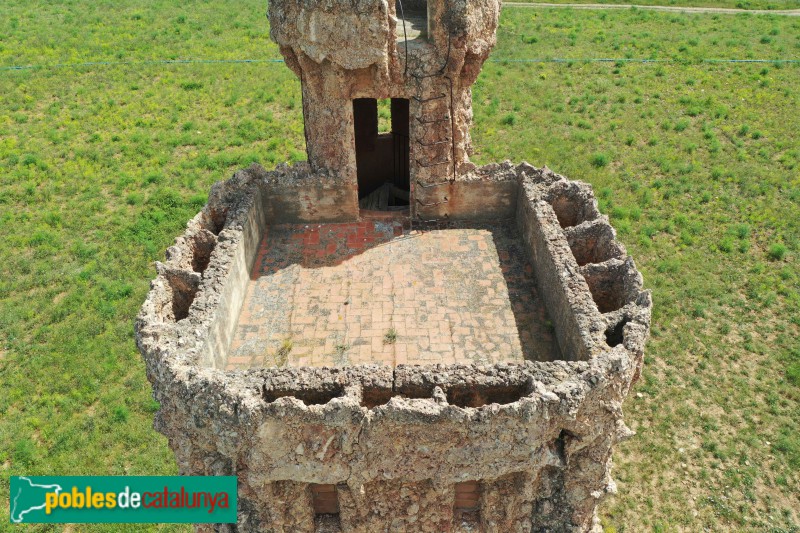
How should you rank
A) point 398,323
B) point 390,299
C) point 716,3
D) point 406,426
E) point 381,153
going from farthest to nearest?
point 716,3 → point 381,153 → point 390,299 → point 398,323 → point 406,426

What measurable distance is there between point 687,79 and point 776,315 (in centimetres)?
1726

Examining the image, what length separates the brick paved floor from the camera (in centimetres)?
988

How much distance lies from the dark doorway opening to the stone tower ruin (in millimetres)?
2906

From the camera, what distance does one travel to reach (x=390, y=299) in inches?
429

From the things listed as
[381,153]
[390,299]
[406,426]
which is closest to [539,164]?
[381,153]

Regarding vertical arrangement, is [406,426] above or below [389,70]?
below

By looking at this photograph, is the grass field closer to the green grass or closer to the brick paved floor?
the green grass

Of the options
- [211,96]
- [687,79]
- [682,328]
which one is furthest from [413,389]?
[687,79]

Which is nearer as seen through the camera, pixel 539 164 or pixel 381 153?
pixel 381 153

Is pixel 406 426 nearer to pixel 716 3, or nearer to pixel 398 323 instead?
pixel 398 323

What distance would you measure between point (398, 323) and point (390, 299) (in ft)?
2.16

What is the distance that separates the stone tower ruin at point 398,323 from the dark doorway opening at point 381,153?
9.53ft

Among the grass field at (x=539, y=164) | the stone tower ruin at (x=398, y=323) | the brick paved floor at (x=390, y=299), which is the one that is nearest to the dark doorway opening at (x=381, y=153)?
the stone tower ruin at (x=398, y=323)

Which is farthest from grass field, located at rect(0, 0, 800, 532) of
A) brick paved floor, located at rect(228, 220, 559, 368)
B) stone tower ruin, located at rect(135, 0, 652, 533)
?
stone tower ruin, located at rect(135, 0, 652, 533)
